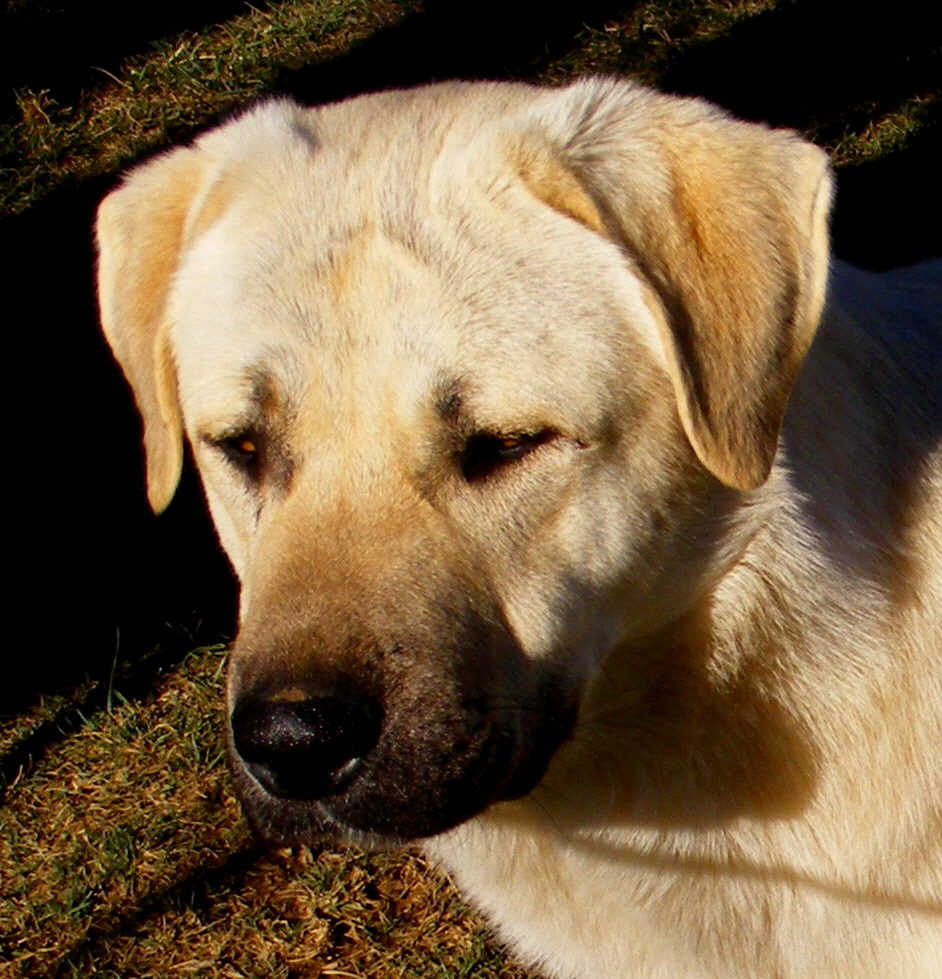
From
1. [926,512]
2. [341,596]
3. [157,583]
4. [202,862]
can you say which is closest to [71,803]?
[202,862]

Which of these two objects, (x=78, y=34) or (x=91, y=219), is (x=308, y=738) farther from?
(x=78, y=34)

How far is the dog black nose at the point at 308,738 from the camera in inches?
90.5

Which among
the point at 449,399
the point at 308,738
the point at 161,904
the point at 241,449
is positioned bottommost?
the point at 161,904

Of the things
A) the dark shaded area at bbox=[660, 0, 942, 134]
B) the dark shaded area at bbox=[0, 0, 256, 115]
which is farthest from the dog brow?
the dark shaded area at bbox=[0, 0, 256, 115]

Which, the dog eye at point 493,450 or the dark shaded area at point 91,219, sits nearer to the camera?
the dog eye at point 493,450

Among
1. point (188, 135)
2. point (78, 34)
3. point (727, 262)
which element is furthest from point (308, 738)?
point (78, 34)

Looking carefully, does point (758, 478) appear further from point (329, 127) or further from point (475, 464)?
point (329, 127)

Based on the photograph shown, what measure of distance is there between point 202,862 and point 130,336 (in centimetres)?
195

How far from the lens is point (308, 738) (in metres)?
2.30

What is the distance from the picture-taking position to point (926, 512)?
2812 mm

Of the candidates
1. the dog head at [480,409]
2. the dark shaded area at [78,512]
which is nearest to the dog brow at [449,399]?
the dog head at [480,409]

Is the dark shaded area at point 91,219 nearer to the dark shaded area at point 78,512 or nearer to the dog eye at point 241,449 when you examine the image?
the dark shaded area at point 78,512

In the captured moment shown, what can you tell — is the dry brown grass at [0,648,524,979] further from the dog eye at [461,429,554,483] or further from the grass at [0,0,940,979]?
the dog eye at [461,429,554,483]

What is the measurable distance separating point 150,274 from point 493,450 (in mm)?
830
